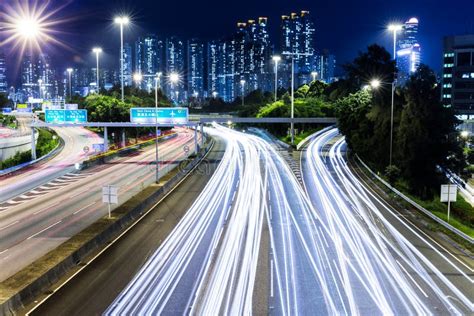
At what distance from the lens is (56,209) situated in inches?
1259

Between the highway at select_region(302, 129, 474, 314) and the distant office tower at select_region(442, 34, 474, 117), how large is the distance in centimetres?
11385

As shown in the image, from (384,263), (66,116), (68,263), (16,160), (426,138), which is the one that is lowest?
(384,263)

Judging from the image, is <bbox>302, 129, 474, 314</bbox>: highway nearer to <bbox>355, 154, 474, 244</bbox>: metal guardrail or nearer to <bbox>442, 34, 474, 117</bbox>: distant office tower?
<bbox>355, 154, 474, 244</bbox>: metal guardrail

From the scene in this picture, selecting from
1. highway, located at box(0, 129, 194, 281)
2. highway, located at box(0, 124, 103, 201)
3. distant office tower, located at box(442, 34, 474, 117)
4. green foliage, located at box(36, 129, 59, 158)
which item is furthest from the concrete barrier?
distant office tower, located at box(442, 34, 474, 117)

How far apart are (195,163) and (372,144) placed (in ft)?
60.3

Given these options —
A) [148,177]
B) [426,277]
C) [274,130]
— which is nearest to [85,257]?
[426,277]

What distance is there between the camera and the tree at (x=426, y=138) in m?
37.1

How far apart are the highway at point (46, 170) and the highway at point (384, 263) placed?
2292 cm

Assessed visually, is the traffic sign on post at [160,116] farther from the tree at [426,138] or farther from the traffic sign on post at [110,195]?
the traffic sign on post at [110,195]

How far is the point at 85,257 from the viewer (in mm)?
21047

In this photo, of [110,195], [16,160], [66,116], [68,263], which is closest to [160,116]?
[66,116]

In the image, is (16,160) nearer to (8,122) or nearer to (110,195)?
(8,122)

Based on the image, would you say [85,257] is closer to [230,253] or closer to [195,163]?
[230,253]

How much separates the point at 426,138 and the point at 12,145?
44.7 m
